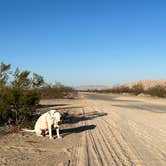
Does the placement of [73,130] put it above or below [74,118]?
below

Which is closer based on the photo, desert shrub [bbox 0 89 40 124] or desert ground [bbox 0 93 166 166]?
desert ground [bbox 0 93 166 166]

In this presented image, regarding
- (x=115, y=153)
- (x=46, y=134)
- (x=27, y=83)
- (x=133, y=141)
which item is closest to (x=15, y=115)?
(x=46, y=134)

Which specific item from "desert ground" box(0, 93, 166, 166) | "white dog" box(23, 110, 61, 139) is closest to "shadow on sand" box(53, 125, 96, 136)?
"desert ground" box(0, 93, 166, 166)

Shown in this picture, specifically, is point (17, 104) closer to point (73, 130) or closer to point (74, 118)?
point (73, 130)

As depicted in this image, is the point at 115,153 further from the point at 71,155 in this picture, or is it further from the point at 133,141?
the point at 133,141

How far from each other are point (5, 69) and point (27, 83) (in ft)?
18.7

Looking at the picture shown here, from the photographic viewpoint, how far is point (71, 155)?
33.2ft

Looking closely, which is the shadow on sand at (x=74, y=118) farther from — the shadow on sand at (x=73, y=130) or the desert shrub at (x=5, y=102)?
the desert shrub at (x=5, y=102)

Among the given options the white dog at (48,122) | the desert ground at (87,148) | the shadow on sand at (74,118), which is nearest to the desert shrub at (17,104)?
the desert ground at (87,148)

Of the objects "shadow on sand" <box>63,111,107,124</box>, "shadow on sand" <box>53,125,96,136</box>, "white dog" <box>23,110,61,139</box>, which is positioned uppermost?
"white dog" <box>23,110,61,139</box>

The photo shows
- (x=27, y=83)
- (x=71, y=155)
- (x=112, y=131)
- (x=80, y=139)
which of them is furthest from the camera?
(x=27, y=83)

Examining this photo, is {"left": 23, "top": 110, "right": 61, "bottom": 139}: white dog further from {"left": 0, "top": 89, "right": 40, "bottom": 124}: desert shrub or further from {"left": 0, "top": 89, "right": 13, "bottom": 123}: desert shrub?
{"left": 0, "top": 89, "right": 13, "bottom": 123}: desert shrub

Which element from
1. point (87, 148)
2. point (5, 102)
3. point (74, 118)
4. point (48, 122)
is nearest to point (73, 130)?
point (48, 122)

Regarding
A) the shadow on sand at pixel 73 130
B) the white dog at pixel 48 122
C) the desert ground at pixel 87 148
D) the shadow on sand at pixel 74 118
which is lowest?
the desert ground at pixel 87 148
